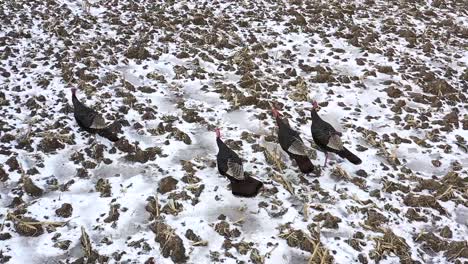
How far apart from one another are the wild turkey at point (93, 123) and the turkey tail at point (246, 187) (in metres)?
2.08

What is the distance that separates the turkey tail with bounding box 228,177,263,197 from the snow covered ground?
0.31 ft

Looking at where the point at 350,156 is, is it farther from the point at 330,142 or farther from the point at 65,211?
the point at 65,211

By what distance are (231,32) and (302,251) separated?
6268mm

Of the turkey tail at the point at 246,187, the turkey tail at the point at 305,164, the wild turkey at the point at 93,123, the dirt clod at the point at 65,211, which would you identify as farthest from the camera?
the wild turkey at the point at 93,123

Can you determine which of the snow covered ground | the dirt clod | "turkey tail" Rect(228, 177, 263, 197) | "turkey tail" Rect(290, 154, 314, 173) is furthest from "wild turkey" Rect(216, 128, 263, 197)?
the dirt clod

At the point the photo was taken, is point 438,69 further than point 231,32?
No

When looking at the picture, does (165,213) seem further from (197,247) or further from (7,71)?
(7,71)

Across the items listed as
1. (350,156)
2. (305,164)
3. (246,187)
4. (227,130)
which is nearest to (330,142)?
(350,156)

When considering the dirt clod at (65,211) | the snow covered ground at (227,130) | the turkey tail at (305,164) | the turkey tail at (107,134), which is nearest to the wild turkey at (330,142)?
the snow covered ground at (227,130)

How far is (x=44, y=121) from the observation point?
7215mm

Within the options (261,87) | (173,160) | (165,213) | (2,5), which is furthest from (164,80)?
(2,5)

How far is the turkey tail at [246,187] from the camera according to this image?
5.88m

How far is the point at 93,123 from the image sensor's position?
675 cm

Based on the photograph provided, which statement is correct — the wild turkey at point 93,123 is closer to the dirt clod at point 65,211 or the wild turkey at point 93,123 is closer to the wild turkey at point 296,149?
the dirt clod at point 65,211
